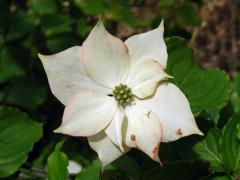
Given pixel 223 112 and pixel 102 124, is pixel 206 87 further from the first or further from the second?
pixel 102 124

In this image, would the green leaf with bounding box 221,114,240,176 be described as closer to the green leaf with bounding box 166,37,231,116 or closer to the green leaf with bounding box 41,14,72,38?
the green leaf with bounding box 166,37,231,116

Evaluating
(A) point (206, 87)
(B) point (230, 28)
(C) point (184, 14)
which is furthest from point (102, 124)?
(B) point (230, 28)

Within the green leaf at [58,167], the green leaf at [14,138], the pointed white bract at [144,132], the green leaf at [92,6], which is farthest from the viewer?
the green leaf at [92,6]

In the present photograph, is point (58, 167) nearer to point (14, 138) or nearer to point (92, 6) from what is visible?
point (14, 138)

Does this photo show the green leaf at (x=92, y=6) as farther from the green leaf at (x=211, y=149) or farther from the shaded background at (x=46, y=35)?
the green leaf at (x=211, y=149)

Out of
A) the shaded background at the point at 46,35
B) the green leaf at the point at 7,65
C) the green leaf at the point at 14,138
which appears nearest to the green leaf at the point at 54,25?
the shaded background at the point at 46,35

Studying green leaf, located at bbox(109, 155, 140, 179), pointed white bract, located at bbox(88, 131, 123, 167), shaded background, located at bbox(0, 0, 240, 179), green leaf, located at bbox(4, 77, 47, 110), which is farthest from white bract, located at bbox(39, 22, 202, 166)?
green leaf, located at bbox(4, 77, 47, 110)
